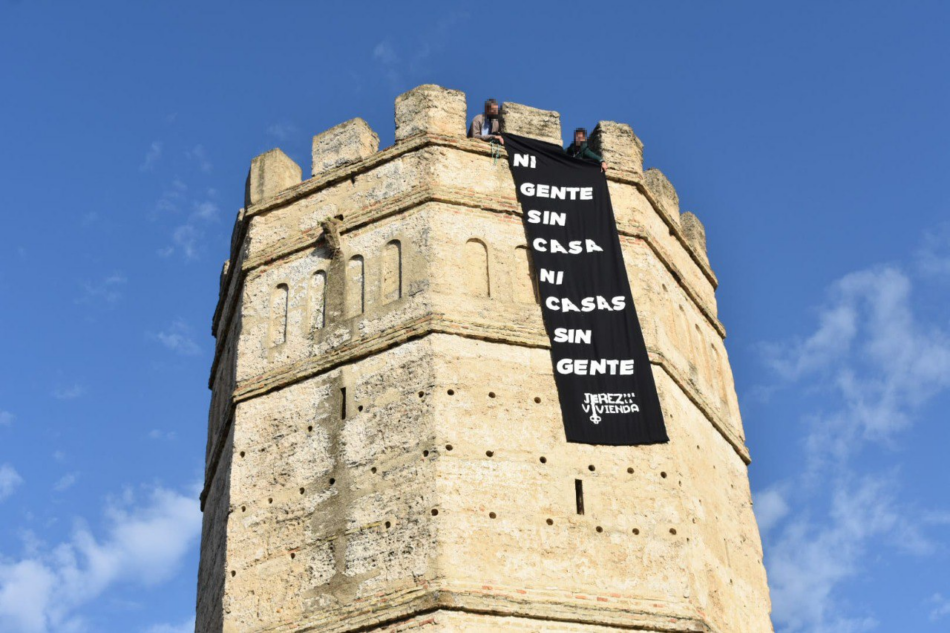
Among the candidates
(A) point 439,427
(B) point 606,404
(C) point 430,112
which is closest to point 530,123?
(C) point 430,112

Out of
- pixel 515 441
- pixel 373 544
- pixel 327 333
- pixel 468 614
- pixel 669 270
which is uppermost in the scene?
pixel 669 270

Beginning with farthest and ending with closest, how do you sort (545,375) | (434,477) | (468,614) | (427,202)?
(427,202) < (545,375) < (434,477) < (468,614)

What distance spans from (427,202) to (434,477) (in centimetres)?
370

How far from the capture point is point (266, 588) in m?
14.0

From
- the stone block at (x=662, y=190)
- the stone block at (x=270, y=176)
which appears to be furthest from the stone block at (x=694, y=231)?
the stone block at (x=270, y=176)

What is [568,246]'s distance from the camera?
52.6ft

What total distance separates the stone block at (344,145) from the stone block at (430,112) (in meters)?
0.46

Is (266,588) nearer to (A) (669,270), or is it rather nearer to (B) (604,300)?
(B) (604,300)

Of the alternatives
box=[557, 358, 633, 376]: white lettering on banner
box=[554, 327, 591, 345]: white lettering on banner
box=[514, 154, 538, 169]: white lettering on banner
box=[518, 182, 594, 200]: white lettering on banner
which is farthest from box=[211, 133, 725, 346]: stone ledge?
box=[557, 358, 633, 376]: white lettering on banner

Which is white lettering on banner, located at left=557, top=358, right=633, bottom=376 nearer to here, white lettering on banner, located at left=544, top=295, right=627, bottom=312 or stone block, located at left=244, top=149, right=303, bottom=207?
white lettering on banner, located at left=544, top=295, right=627, bottom=312

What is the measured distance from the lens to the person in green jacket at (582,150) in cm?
1694

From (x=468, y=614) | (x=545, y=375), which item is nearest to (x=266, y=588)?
(x=468, y=614)

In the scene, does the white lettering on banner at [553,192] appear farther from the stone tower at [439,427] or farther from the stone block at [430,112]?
the stone block at [430,112]

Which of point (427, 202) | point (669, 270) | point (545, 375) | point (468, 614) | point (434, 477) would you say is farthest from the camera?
point (669, 270)
